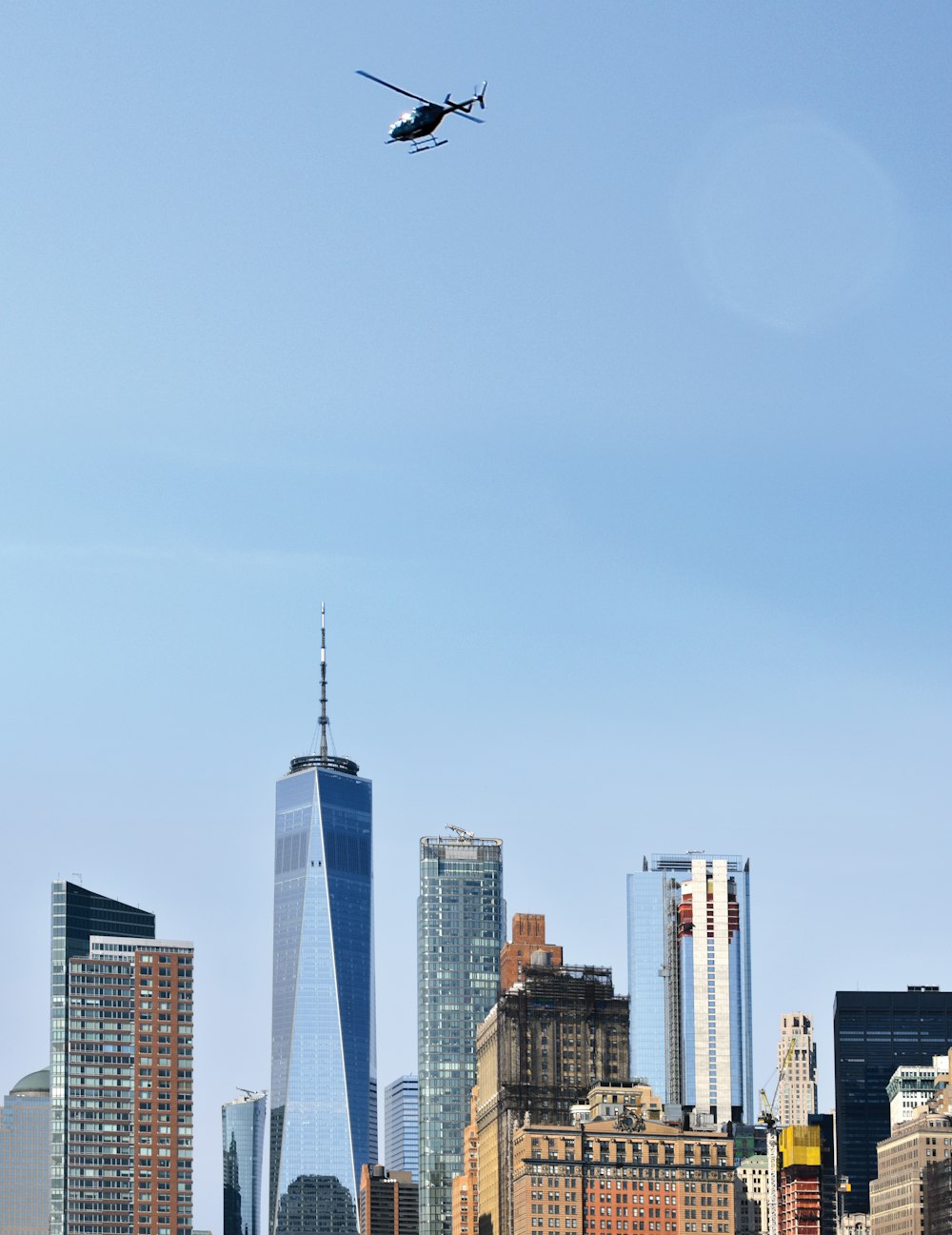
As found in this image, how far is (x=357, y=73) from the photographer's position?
14500 cm

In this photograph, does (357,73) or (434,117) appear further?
(434,117)

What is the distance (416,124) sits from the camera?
6166 inches

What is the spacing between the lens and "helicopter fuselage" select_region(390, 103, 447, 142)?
156250 mm

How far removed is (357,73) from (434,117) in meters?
12.3

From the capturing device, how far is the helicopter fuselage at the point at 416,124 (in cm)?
15625

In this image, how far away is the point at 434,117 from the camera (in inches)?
6166
